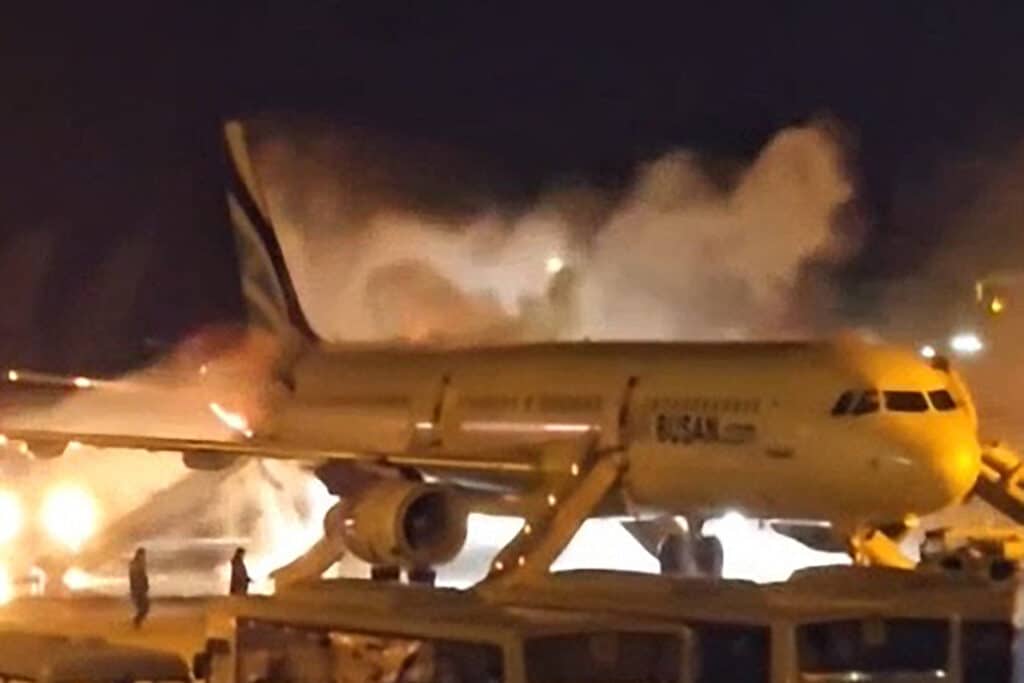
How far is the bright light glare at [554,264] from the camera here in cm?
4381

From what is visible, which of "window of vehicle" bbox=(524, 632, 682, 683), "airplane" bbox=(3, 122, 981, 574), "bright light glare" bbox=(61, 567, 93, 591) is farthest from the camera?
"bright light glare" bbox=(61, 567, 93, 591)

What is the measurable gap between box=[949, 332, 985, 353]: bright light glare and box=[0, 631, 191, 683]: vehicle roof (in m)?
27.0

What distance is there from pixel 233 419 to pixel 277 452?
5737 mm

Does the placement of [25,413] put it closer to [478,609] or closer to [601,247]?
[601,247]

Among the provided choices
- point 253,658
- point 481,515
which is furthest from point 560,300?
point 253,658

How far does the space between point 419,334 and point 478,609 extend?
83.6 ft

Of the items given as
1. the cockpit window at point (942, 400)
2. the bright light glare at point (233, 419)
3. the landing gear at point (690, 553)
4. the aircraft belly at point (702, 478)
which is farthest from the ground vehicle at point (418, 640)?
the bright light glare at point (233, 419)

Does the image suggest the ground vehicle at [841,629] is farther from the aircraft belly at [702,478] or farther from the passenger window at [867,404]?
the aircraft belly at [702,478]

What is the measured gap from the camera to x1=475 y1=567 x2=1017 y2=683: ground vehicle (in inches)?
653

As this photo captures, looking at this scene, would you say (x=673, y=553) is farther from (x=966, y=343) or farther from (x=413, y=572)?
(x=966, y=343)

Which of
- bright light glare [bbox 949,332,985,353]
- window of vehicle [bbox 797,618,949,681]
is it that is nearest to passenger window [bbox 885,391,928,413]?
window of vehicle [bbox 797,618,949,681]

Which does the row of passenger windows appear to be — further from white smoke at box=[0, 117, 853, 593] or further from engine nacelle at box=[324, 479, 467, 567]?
white smoke at box=[0, 117, 853, 593]

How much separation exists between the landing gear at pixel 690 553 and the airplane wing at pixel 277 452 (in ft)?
8.67

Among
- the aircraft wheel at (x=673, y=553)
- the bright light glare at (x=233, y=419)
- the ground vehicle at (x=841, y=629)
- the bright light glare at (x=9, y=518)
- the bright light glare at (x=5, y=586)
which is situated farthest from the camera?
the bright light glare at (x=233, y=419)
